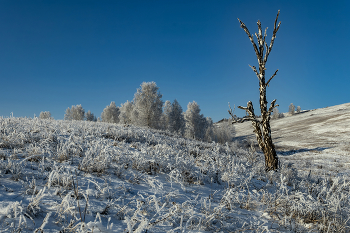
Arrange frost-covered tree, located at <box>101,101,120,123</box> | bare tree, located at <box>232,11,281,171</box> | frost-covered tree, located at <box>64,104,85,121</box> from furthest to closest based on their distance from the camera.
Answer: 1. frost-covered tree, located at <box>64,104,85,121</box>
2. frost-covered tree, located at <box>101,101,120,123</box>
3. bare tree, located at <box>232,11,281,171</box>

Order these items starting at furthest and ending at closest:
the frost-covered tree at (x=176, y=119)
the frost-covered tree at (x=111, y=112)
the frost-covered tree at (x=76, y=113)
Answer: the frost-covered tree at (x=76, y=113), the frost-covered tree at (x=111, y=112), the frost-covered tree at (x=176, y=119)

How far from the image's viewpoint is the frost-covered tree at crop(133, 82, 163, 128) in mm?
34938

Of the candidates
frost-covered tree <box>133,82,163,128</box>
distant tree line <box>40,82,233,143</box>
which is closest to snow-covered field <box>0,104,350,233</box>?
distant tree line <box>40,82,233,143</box>

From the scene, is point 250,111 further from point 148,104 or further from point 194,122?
point 194,122

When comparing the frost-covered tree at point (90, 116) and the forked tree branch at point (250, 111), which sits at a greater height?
the frost-covered tree at point (90, 116)

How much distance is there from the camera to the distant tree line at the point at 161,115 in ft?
116

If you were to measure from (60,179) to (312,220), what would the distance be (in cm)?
381

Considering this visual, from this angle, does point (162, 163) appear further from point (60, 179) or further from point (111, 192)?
point (60, 179)

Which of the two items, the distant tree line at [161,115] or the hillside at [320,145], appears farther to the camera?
the distant tree line at [161,115]

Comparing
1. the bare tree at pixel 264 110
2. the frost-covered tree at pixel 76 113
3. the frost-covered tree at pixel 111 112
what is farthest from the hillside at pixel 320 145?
the frost-covered tree at pixel 76 113

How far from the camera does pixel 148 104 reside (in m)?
35.1

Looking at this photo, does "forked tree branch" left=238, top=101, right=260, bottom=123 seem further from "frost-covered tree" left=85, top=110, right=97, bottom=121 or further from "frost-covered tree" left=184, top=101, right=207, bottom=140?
"frost-covered tree" left=85, top=110, right=97, bottom=121

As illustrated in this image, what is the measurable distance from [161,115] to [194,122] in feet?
36.0

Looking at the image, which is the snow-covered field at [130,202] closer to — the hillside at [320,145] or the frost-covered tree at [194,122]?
the hillside at [320,145]
